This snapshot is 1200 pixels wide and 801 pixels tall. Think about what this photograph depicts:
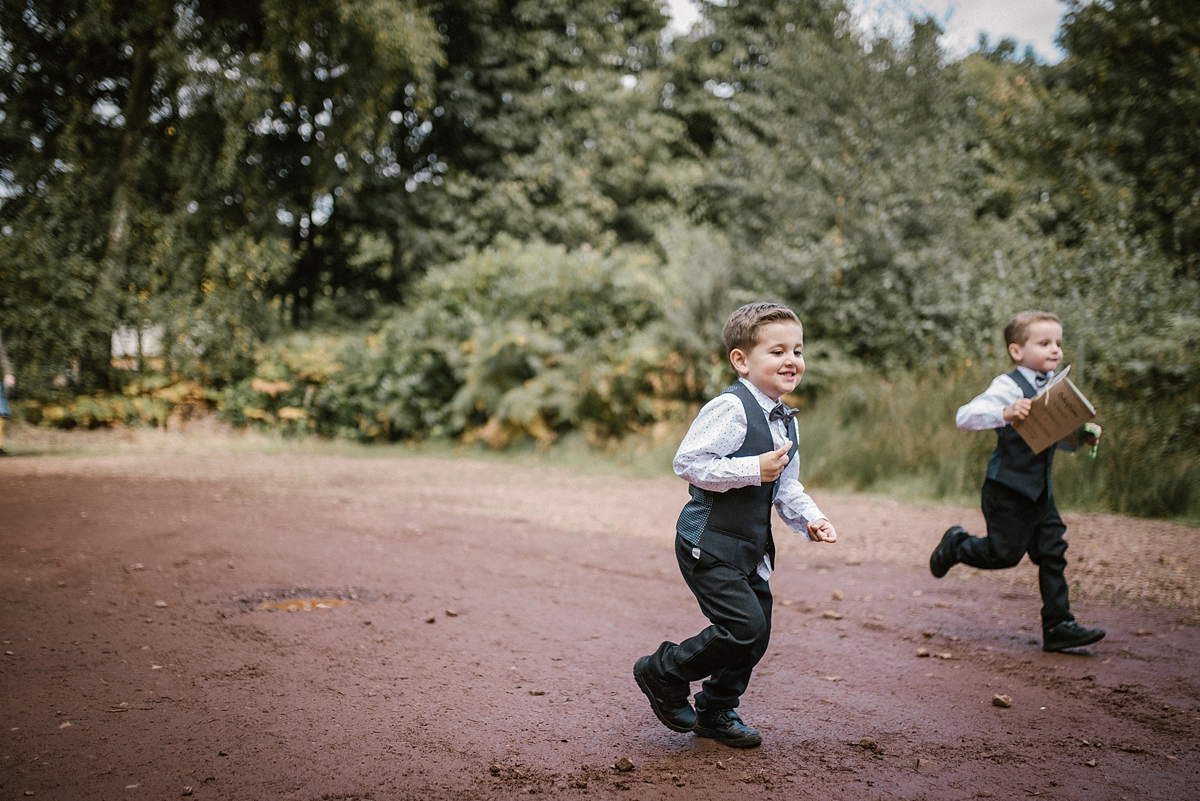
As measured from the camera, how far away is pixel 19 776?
2.58 meters

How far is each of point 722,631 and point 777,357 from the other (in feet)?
3.22

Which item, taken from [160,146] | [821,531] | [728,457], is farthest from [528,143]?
[821,531]

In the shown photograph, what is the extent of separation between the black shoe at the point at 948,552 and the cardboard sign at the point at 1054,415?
0.69m

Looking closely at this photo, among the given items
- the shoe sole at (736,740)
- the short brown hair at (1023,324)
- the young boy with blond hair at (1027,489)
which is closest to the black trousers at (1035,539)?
the young boy with blond hair at (1027,489)

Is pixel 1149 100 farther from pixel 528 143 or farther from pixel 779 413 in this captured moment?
pixel 528 143

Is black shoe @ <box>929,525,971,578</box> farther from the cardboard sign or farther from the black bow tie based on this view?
the black bow tie

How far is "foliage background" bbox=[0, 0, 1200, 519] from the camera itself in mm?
10273

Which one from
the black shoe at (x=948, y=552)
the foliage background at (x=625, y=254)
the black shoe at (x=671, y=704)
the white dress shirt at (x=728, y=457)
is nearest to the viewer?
the white dress shirt at (x=728, y=457)

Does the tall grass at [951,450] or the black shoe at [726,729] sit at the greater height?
the tall grass at [951,450]

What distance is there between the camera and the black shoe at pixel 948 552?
15.0 ft

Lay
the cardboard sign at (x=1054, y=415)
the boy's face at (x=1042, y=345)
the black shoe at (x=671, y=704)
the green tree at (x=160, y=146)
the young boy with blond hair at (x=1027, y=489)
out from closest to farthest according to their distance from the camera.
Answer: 1. the black shoe at (x=671, y=704)
2. the cardboard sign at (x=1054, y=415)
3. the young boy with blond hair at (x=1027, y=489)
4. the boy's face at (x=1042, y=345)
5. the green tree at (x=160, y=146)

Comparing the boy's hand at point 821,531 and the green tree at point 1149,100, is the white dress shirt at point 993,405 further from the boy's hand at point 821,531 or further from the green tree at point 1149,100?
the green tree at point 1149,100

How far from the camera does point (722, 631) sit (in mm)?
2881

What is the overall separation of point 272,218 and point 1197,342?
48.4ft
